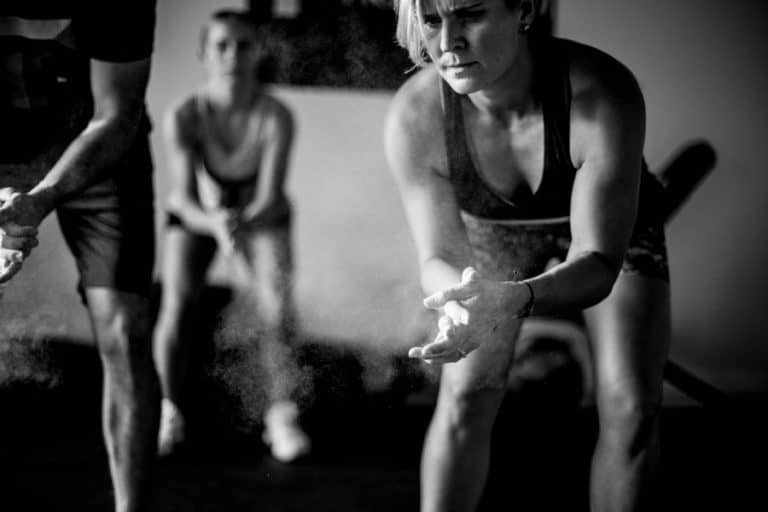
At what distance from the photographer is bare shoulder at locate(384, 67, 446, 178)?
41.0 inches

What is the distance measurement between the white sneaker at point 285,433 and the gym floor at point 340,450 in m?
0.02

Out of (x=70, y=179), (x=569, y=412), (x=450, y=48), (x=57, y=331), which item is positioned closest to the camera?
(x=450, y=48)

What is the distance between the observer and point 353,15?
4.31ft

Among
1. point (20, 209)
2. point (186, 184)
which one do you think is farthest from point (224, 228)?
point (20, 209)

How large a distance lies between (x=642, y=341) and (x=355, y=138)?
94 cm

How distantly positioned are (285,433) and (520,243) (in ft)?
2.48

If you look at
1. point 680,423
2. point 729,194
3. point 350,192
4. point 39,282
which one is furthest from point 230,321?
point 729,194

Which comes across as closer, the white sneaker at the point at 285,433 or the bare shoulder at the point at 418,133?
the bare shoulder at the point at 418,133

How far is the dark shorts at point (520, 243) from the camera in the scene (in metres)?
1.13

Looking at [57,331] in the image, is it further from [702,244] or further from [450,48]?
[702,244]

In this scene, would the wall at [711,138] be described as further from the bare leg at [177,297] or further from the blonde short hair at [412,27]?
the bare leg at [177,297]

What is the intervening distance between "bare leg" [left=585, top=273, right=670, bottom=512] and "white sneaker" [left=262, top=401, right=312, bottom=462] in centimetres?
74

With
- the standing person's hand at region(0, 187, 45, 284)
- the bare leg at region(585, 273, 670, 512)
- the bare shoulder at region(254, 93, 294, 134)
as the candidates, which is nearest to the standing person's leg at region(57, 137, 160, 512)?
the standing person's hand at region(0, 187, 45, 284)

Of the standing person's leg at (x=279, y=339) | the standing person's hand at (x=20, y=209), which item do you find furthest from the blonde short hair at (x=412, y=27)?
the standing person's leg at (x=279, y=339)
